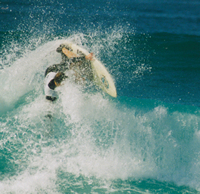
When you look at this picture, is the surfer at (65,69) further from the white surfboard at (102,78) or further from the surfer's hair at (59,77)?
the white surfboard at (102,78)

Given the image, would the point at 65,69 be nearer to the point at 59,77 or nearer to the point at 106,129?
the point at 59,77

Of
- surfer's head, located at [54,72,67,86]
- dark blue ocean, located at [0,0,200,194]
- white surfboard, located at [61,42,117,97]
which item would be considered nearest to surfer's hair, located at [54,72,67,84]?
surfer's head, located at [54,72,67,86]

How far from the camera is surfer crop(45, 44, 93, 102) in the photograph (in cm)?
493

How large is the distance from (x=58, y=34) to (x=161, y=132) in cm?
781

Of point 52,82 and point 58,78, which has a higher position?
point 58,78

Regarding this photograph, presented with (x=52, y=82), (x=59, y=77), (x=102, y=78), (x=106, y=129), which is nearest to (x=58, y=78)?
(x=59, y=77)

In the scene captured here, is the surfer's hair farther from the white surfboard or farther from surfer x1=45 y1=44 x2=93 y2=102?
the white surfboard

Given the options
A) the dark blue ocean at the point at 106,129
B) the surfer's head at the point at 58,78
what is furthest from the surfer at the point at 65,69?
the dark blue ocean at the point at 106,129

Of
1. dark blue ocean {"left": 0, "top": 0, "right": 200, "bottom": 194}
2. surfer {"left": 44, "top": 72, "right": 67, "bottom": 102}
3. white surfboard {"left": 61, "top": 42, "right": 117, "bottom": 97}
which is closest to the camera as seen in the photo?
dark blue ocean {"left": 0, "top": 0, "right": 200, "bottom": 194}

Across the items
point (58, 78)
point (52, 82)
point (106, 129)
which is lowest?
point (106, 129)

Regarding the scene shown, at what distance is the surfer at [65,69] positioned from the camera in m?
4.93

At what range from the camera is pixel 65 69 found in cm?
521

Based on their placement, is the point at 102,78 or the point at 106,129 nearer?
the point at 106,129

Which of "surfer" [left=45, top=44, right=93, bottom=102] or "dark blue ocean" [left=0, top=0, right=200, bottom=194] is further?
"surfer" [left=45, top=44, right=93, bottom=102]
